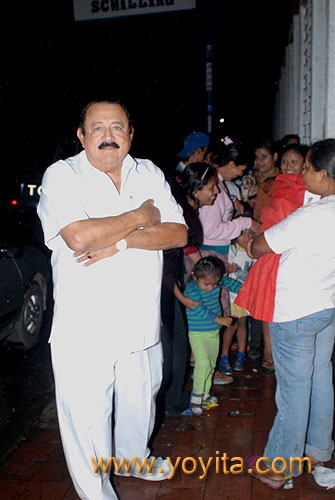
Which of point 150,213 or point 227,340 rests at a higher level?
point 150,213

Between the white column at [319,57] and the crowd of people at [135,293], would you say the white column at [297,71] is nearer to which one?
the white column at [319,57]

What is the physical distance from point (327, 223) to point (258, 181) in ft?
10.9

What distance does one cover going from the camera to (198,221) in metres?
4.54

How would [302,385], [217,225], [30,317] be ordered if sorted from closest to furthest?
[302,385] < [217,225] < [30,317]

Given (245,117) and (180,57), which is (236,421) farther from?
(245,117)

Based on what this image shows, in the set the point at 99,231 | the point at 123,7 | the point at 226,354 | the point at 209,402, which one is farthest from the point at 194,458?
the point at 123,7

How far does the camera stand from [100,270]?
2709 mm

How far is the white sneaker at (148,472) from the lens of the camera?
3.22 meters

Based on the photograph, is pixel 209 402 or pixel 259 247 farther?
pixel 209 402

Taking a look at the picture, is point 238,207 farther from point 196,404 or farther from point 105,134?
point 105,134

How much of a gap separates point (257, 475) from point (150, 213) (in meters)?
1.79

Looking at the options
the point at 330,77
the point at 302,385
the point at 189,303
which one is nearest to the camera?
the point at 302,385

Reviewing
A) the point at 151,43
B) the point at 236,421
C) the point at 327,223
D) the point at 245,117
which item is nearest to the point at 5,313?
the point at 236,421

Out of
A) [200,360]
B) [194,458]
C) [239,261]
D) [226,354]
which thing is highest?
[239,261]
